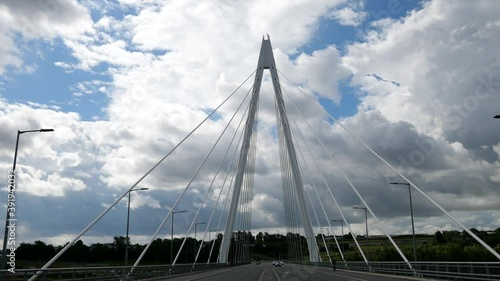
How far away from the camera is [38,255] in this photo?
7300cm

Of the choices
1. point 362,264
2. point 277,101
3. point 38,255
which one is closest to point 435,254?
point 362,264

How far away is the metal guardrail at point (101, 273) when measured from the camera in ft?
69.2

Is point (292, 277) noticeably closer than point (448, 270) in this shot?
No

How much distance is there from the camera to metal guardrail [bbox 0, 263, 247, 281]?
2109 cm

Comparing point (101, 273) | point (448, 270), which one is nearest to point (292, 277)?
point (448, 270)

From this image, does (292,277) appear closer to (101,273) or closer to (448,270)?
(448,270)

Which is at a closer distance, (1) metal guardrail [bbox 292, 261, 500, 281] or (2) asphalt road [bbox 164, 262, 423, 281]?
(1) metal guardrail [bbox 292, 261, 500, 281]

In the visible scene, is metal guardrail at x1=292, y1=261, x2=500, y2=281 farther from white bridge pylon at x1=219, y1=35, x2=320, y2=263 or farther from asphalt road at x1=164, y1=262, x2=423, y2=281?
white bridge pylon at x1=219, y1=35, x2=320, y2=263

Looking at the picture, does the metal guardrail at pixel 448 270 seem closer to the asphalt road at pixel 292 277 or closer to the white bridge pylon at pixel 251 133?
the asphalt road at pixel 292 277

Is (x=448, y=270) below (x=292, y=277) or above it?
above

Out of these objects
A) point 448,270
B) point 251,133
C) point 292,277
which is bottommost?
point 292,277

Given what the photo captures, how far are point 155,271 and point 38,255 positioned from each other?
134 feet

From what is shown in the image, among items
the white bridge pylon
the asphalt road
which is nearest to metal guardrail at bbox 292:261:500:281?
the asphalt road

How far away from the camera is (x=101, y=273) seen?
101 feet
